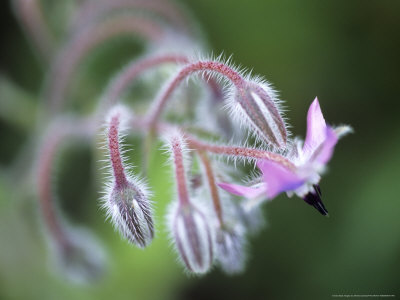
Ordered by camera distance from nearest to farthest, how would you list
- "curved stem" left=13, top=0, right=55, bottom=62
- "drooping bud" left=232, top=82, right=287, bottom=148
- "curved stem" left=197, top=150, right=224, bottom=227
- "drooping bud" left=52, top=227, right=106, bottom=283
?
"drooping bud" left=232, top=82, right=287, bottom=148 → "curved stem" left=197, top=150, right=224, bottom=227 → "drooping bud" left=52, top=227, right=106, bottom=283 → "curved stem" left=13, top=0, right=55, bottom=62

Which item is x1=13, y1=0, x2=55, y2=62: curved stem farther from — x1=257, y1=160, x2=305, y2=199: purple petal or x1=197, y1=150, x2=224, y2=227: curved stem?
x1=257, y1=160, x2=305, y2=199: purple petal

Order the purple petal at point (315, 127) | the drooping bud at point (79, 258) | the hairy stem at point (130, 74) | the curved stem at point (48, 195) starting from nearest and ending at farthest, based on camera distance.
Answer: the purple petal at point (315, 127) → the hairy stem at point (130, 74) → the curved stem at point (48, 195) → the drooping bud at point (79, 258)

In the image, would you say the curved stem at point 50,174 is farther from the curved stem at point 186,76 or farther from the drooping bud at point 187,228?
the drooping bud at point 187,228

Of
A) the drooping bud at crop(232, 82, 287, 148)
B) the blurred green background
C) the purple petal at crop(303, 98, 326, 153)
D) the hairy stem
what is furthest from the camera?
the blurred green background

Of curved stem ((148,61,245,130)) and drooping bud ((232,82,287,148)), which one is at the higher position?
curved stem ((148,61,245,130))

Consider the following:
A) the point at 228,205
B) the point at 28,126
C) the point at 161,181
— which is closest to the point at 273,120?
the point at 228,205

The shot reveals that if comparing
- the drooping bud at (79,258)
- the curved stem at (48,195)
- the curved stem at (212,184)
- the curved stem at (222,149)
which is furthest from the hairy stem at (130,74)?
the drooping bud at (79,258)

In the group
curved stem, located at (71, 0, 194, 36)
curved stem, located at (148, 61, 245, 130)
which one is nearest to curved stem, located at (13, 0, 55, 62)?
curved stem, located at (71, 0, 194, 36)

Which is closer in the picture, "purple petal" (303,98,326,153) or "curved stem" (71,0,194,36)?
"purple petal" (303,98,326,153)
